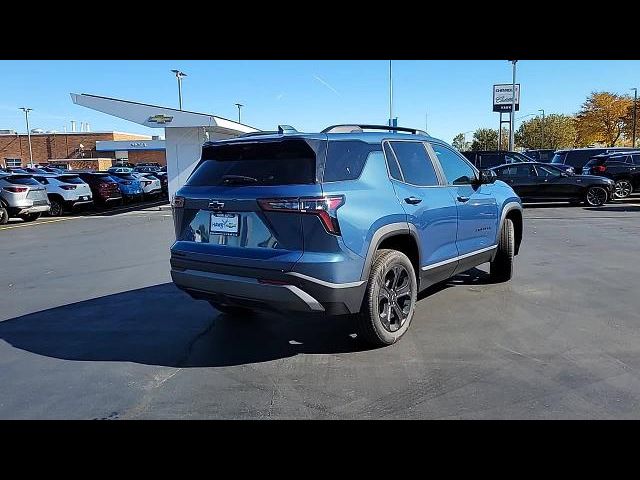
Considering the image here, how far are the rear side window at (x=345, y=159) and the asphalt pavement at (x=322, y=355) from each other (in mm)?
1556

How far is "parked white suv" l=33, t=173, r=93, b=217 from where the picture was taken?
19.4 m

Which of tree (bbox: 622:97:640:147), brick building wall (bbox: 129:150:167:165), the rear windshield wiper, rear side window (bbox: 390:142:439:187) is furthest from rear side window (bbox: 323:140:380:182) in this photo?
brick building wall (bbox: 129:150:167:165)

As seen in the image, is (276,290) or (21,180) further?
(21,180)

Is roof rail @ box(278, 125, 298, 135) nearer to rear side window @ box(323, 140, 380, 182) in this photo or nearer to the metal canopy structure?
rear side window @ box(323, 140, 380, 182)

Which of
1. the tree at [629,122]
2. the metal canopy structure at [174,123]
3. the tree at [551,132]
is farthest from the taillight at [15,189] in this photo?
the tree at [551,132]

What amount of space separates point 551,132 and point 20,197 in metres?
63.2

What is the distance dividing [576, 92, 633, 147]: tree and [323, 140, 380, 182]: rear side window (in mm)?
62040

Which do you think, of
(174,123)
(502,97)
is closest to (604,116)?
(502,97)

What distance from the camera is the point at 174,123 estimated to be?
2112 centimetres

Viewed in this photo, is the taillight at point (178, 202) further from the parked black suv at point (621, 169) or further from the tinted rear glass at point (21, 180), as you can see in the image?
the parked black suv at point (621, 169)

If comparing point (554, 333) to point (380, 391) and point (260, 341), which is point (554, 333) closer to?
point (380, 391)

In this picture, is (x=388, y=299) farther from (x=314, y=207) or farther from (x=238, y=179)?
(x=238, y=179)
